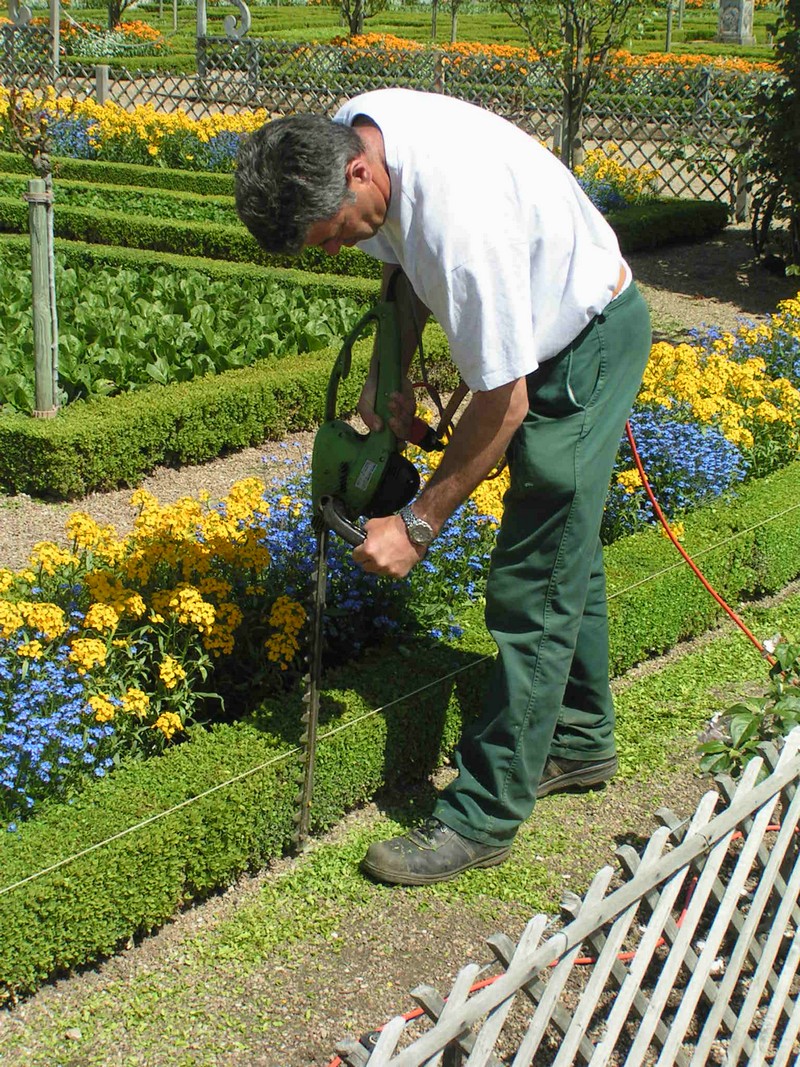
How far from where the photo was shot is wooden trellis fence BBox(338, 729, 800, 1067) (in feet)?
6.51

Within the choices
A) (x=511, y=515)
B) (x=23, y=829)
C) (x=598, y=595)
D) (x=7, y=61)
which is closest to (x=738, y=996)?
(x=598, y=595)

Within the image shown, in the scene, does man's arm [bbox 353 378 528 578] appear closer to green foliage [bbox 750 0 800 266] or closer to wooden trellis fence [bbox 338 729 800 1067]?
wooden trellis fence [bbox 338 729 800 1067]

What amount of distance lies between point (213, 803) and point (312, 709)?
34 centimetres

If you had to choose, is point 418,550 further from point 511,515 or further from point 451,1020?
point 451,1020

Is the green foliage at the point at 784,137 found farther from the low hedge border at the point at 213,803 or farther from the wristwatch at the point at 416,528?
the wristwatch at the point at 416,528

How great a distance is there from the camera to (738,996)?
9.77ft

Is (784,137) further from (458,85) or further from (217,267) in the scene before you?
(458,85)

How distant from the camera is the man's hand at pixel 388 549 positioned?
2795 millimetres

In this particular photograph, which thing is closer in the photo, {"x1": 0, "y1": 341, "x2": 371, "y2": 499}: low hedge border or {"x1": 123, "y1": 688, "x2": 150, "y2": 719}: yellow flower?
{"x1": 123, "y1": 688, "x2": 150, "y2": 719}: yellow flower

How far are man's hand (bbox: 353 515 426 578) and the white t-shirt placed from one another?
40 centimetres

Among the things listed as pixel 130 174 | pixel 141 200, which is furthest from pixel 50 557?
pixel 130 174

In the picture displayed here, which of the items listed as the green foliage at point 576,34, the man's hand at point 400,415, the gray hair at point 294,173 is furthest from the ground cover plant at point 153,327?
the green foliage at point 576,34

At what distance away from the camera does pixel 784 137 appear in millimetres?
10000

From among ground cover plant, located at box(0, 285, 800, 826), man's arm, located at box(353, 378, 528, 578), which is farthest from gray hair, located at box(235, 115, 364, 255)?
ground cover plant, located at box(0, 285, 800, 826)
